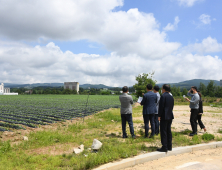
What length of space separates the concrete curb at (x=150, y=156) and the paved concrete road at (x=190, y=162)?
11cm

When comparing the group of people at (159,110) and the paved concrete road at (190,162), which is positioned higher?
the group of people at (159,110)

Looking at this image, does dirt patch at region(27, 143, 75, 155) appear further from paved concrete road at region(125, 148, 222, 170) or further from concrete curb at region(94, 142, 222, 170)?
paved concrete road at region(125, 148, 222, 170)

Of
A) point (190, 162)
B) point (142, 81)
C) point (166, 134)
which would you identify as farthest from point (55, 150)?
point (142, 81)

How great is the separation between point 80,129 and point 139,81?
18.9m

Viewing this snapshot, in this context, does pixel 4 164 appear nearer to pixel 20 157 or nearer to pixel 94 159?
pixel 20 157

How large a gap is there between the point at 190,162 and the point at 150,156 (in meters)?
0.98

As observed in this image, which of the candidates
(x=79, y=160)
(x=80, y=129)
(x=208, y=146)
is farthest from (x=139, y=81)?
(x=79, y=160)

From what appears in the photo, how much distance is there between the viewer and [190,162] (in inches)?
163

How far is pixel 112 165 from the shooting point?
12.1 ft

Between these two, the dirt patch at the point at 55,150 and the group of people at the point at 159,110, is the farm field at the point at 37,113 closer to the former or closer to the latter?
the dirt patch at the point at 55,150

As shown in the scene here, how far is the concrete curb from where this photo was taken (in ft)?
12.2

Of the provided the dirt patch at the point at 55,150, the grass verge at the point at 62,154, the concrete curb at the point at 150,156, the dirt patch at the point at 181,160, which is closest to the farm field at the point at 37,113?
the grass verge at the point at 62,154

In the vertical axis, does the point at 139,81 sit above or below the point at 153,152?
above

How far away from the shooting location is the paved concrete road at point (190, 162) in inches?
150
